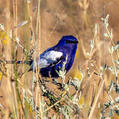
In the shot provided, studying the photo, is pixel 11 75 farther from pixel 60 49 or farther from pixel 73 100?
pixel 60 49

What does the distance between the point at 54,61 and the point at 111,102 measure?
1964mm

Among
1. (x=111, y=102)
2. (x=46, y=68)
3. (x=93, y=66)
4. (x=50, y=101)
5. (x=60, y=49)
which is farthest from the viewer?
(x=60, y=49)

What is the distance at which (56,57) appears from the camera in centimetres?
389

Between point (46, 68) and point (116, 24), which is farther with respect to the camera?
point (116, 24)

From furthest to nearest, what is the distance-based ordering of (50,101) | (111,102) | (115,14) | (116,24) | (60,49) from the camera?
(115,14), (116,24), (60,49), (50,101), (111,102)

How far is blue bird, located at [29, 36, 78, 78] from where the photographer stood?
151 inches

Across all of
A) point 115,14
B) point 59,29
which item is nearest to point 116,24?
point 115,14

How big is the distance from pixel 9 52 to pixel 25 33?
41 cm

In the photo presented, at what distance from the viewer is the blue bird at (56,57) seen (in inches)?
151

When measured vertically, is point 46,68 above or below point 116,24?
below

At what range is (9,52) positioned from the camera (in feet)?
7.89

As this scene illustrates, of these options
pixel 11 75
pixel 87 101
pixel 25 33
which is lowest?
pixel 87 101

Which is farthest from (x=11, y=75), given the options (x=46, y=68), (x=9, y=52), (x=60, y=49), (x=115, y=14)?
(x=115, y=14)

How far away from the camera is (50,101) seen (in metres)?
2.33
